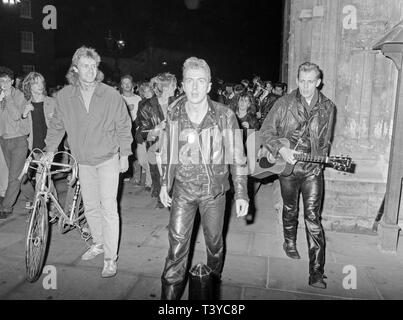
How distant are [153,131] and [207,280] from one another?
442 centimetres

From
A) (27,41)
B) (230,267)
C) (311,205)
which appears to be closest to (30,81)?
(230,267)

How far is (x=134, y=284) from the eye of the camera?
386 centimetres

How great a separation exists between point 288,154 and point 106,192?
193cm

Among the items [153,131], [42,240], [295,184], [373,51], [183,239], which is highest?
[373,51]

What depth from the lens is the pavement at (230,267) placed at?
3.72 meters

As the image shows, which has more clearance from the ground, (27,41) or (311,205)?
(27,41)

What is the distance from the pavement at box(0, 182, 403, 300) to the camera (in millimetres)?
3719

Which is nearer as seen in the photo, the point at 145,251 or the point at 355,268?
the point at 355,268

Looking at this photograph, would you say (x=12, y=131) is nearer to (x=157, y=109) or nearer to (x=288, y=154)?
(x=157, y=109)

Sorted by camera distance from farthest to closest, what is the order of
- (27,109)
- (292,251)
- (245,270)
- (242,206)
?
(27,109) < (292,251) < (245,270) < (242,206)

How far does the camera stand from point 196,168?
3227 mm

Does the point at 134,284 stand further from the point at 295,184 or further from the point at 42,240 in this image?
the point at 295,184

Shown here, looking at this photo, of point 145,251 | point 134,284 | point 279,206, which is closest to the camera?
point 134,284

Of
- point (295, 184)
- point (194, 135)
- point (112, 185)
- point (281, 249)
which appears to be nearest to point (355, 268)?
point (281, 249)
